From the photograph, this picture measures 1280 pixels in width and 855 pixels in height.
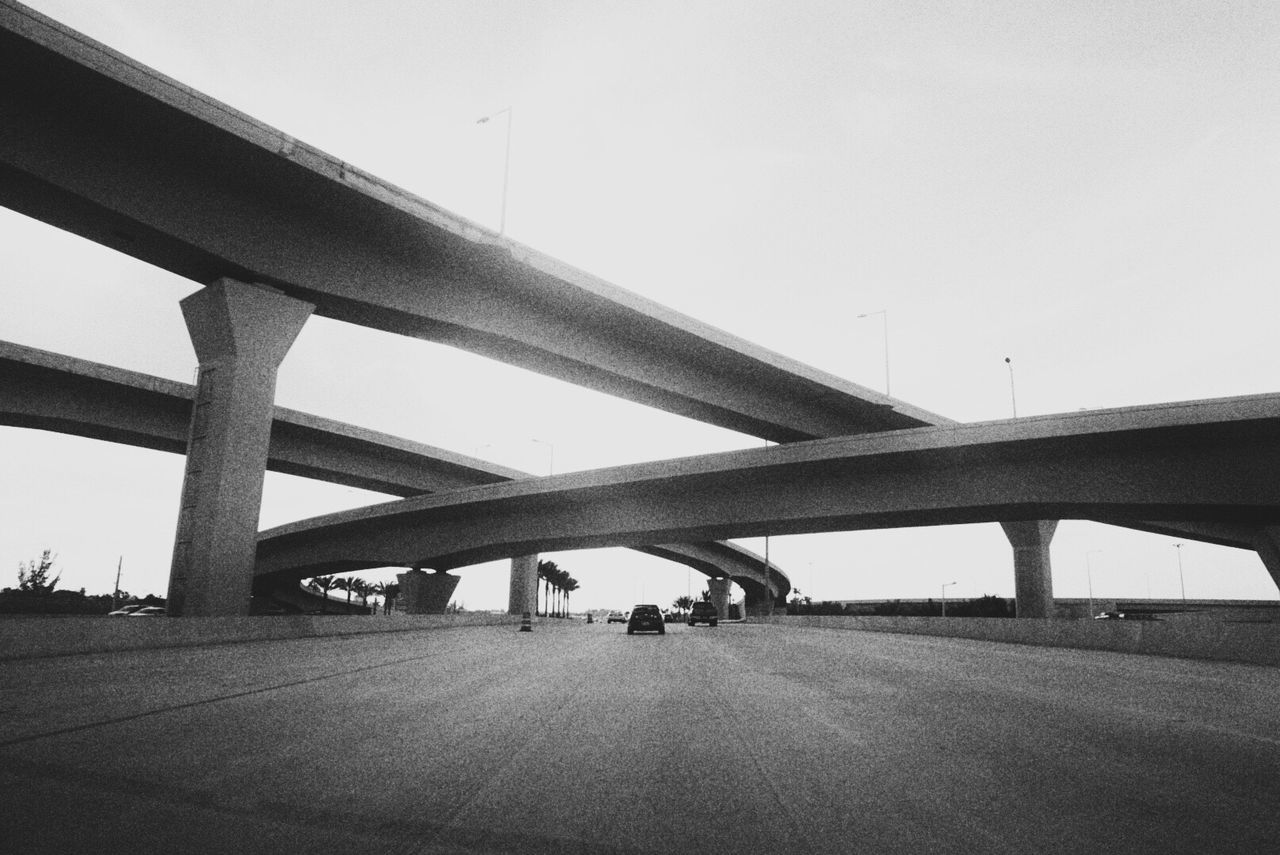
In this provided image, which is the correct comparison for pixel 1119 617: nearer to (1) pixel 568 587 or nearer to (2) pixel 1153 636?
(2) pixel 1153 636

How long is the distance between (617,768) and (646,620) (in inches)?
1323

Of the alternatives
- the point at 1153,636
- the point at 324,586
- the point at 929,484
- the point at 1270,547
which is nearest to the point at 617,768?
the point at 1153,636

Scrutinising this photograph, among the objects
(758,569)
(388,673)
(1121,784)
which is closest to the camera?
(1121,784)

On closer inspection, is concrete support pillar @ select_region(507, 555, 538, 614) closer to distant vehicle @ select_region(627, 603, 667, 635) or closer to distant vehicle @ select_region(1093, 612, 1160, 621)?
distant vehicle @ select_region(627, 603, 667, 635)

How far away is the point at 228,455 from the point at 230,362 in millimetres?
2872

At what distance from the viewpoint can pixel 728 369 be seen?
3656 cm

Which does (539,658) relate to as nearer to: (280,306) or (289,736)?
(289,736)

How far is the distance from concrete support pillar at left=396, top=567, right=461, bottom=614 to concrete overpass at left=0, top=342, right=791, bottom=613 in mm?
8047

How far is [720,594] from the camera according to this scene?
363ft

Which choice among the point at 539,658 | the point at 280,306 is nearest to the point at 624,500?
the point at 280,306

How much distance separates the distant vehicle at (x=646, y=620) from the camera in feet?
124

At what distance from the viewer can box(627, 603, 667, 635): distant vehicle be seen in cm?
3791

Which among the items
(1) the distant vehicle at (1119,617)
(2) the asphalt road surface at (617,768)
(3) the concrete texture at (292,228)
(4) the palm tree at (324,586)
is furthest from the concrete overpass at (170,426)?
(4) the palm tree at (324,586)

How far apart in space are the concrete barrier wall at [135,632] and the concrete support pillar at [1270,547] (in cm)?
5005
